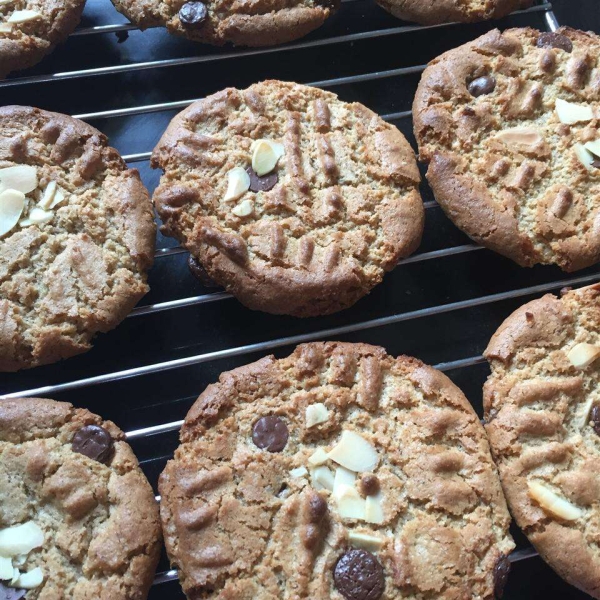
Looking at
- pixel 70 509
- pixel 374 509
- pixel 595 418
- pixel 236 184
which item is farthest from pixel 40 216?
pixel 595 418

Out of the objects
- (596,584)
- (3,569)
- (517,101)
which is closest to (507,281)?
(517,101)

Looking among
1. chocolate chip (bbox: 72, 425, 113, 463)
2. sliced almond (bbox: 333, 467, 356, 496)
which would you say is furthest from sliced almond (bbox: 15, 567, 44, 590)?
sliced almond (bbox: 333, 467, 356, 496)

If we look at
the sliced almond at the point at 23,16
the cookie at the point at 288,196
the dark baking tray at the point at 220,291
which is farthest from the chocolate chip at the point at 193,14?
the sliced almond at the point at 23,16

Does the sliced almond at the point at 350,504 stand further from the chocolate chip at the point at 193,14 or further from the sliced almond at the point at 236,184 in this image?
the chocolate chip at the point at 193,14

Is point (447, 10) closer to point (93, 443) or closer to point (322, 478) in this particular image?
point (322, 478)

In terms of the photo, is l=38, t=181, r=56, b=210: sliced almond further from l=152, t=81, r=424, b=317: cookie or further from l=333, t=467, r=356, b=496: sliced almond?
l=333, t=467, r=356, b=496: sliced almond

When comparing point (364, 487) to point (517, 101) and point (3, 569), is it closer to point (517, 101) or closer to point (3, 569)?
point (3, 569)
